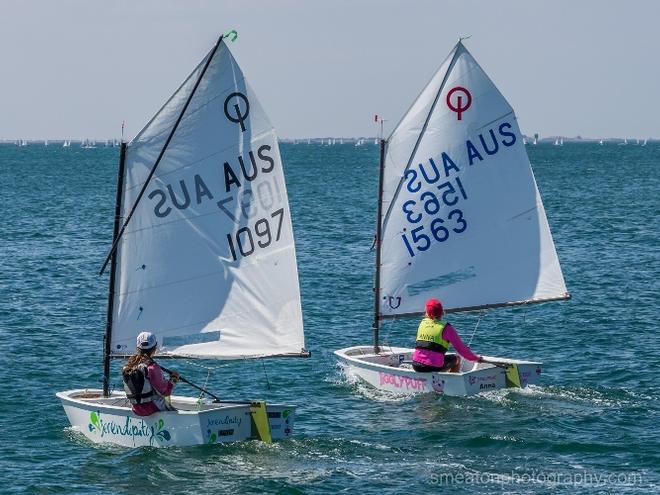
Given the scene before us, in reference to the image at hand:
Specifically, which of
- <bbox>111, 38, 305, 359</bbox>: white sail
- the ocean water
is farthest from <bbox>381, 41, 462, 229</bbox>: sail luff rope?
<bbox>111, 38, 305, 359</bbox>: white sail

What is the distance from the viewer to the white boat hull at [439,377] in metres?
29.1

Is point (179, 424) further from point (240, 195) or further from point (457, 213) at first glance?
point (457, 213)

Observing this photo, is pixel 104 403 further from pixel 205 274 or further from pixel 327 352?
pixel 327 352

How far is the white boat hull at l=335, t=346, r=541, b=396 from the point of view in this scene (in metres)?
29.1

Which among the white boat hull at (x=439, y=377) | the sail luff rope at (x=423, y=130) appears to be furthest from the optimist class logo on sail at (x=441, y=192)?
the white boat hull at (x=439, y=377)

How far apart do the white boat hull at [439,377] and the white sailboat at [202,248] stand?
5.08 meters

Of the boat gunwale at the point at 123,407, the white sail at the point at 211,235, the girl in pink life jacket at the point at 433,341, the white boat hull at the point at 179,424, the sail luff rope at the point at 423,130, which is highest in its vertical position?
the sail luff rope at the point at 423,130

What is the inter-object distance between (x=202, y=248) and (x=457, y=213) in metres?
9.53

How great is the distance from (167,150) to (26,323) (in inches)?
705

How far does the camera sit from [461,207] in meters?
32.7

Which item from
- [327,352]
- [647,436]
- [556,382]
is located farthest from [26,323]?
[647,436]

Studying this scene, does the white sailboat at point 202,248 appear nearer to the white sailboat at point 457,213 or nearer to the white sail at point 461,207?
the white sailboat at point 457,213

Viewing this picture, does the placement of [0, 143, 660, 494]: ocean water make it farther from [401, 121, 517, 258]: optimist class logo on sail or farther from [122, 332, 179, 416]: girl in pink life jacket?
[401, 121, 517, 258]: optimist class logo on sail

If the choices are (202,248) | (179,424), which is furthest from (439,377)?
(179,424)
